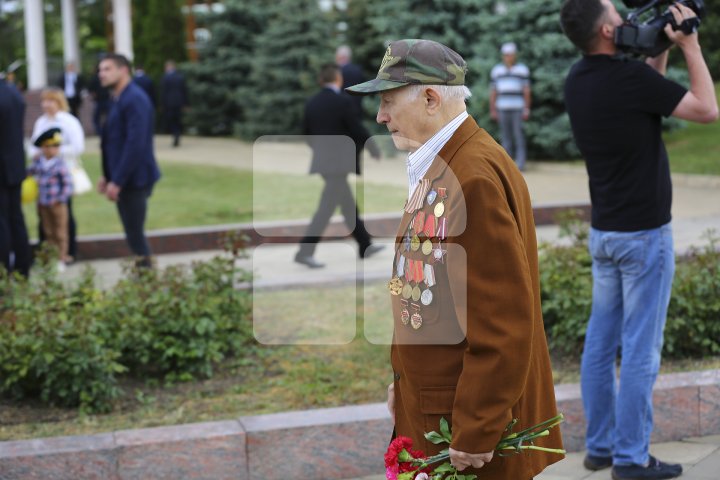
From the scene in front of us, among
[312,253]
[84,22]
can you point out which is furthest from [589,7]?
[84,22]

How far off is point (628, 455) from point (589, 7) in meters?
2.02

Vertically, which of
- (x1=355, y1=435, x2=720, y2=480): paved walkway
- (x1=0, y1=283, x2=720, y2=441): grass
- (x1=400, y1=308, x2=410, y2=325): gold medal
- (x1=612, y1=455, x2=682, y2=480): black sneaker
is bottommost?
(x1=0, y1=283, x2=720, y2=441): grass

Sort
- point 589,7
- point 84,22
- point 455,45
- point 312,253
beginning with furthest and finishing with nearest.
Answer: point 84,22 < point 455,45 < point 312,253 < point 589,7

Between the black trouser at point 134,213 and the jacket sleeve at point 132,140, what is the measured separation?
19 cm

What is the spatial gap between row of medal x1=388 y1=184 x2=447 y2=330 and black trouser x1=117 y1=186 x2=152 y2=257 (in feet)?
21.3

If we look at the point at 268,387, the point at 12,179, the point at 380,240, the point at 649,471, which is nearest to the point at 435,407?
the point at 649,471

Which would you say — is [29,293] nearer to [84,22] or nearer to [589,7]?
[589,7]

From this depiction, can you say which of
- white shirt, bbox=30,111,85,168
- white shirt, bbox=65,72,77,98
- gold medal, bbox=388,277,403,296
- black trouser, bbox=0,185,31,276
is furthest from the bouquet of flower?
white shirt, bbox=65,72,77,98

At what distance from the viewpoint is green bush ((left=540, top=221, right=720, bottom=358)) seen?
645 centimetres

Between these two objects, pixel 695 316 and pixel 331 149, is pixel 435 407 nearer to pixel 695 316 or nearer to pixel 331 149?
pixel 695 316

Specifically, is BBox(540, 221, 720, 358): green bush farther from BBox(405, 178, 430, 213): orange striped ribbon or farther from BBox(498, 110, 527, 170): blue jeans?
BBox(498, 110, 527, 170): blue jeans

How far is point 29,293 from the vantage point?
6766mm

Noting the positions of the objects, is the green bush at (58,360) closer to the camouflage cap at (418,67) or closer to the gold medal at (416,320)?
the gold medal at (416,320)

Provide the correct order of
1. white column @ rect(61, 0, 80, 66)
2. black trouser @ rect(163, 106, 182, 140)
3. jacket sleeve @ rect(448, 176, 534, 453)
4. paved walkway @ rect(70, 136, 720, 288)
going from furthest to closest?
1. white column @ rect(61, 0, 80, 66)
2. black trouser @ rect(163, 106, 182, 140)
3. paved walkway @ rect(70, 136, 720, 288)
4. jacket sleeve @ rect(448, 176, 534, 453)
